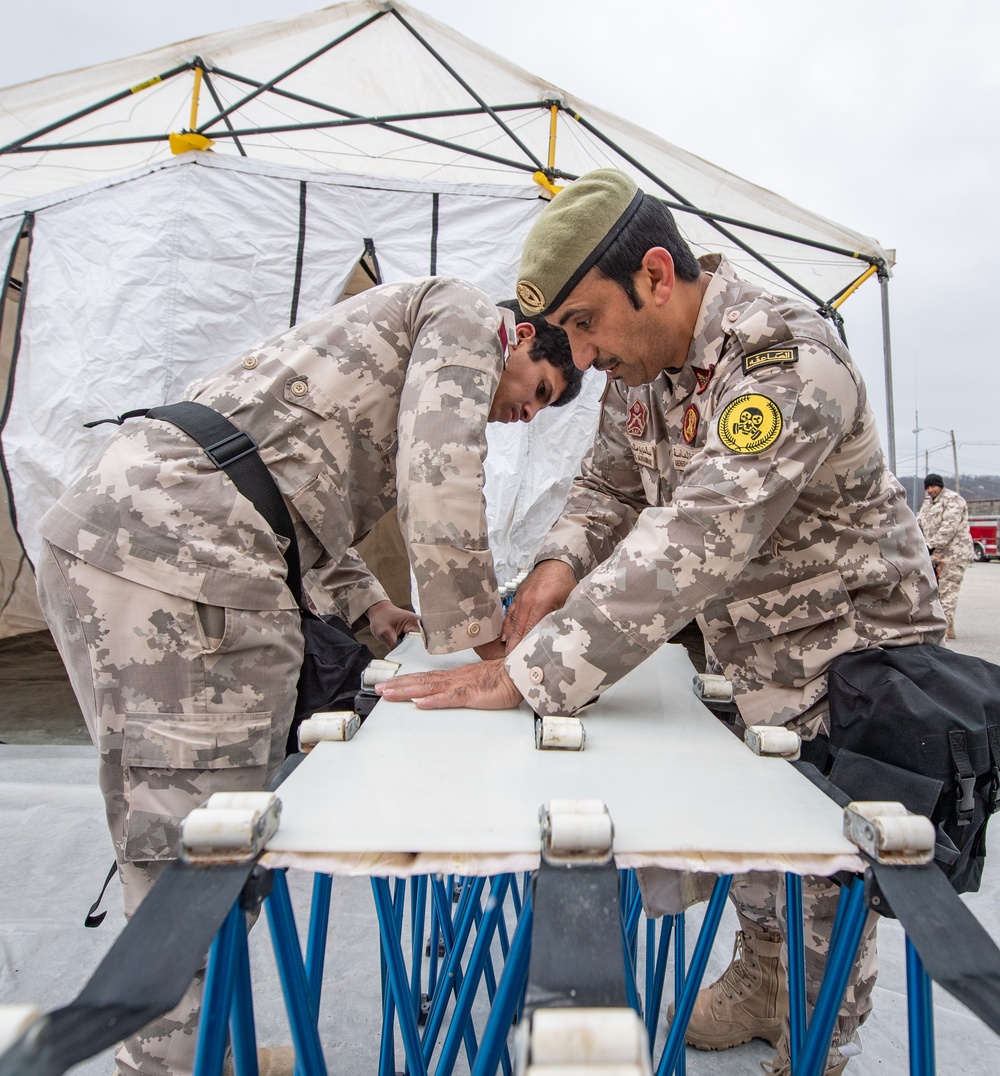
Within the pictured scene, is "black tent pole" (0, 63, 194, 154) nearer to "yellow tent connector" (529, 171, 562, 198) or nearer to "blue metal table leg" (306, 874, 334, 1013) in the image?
"yellow tent connector" (529, 171, 562, 198)

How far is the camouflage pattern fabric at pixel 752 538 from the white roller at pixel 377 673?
0.26m

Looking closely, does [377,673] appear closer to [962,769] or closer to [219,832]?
[219,832]

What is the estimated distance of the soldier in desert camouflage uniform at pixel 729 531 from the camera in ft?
3.65

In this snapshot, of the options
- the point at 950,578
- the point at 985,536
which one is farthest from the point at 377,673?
the point at 985,536

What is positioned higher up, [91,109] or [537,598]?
[91,109]

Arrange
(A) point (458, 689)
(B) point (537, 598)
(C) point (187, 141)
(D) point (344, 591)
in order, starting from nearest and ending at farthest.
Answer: (A) point (458, 689), (B) point (537, 598), (D) point (344, 591), (C) point (187, 141)

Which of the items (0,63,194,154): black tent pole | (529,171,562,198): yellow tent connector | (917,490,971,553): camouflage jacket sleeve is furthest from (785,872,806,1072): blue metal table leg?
(917,490,971,553): camouflage jacket sleeve

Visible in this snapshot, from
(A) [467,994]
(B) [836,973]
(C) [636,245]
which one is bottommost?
(A) [467,994]

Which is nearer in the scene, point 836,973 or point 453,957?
point 836,973

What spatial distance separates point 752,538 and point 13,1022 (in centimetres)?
102

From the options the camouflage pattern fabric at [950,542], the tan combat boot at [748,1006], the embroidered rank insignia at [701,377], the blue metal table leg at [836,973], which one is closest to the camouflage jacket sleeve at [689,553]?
the embroidered rank insignia at [701,377]

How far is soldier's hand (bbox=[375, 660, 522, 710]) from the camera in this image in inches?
46.0

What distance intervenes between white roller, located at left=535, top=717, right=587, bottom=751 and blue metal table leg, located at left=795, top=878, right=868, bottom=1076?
14.6 inches

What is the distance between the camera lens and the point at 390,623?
1.85 m
